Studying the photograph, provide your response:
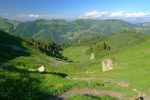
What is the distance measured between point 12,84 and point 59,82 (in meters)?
6.94

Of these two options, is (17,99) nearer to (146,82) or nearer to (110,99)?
(110,99)

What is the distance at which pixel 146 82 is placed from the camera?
42.9 m

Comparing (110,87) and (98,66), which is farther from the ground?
(110,87)

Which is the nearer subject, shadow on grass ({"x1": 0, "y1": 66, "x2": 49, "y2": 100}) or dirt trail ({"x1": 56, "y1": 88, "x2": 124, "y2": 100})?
shadow on grass ({"x1": 0, "y1": 66, "x2": 49, "y2": 100})

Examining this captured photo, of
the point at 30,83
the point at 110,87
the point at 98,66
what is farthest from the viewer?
the point at 98,66

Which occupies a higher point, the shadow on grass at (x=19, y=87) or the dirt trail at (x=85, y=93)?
the shadow on grass at (x=19, y=87)

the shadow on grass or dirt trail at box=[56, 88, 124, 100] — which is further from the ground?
the shadow on grass

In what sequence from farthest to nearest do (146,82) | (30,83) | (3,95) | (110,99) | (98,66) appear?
(98,66)
(146,82)
(110,99)
(30,83)
(3,95)

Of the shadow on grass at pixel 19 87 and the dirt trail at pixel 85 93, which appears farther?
the dirt trail at pixel 85 93

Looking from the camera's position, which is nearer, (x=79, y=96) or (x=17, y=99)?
(x=17, y=99)

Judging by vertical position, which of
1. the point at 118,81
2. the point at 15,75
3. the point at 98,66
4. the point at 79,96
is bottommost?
the point at 98,66

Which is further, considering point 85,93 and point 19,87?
point 85,93

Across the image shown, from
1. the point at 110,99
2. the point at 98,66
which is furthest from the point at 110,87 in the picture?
the point at 98,66

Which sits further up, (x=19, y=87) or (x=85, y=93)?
(x=19, y=87)
